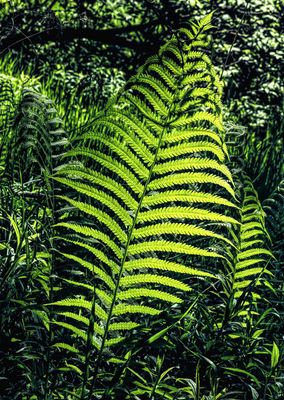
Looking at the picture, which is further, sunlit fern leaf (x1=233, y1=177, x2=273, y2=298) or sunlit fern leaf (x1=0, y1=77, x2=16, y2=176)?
sunlit fern leaf (x1=0, y1=77, x2=16, y2=176)

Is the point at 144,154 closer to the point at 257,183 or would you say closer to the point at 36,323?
the point at 36,323

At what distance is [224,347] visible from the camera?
63.8 inches

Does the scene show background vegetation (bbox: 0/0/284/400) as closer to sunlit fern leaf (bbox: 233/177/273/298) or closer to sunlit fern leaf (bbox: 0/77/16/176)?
sunlit fern leaf (bbox: 233/177/273/298)

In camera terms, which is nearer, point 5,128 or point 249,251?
point 249,251

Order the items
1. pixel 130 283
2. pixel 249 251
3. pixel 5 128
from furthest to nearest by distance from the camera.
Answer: pixel 5 128 < pixel 249 251 < pixel 130 283

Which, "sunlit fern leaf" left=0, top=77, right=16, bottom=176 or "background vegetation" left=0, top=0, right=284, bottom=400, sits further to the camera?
"sunlit fern leaf" left=0, top=77, right=16, bottom=176

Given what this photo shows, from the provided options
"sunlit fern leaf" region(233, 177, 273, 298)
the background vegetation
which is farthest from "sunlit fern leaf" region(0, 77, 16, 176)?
"sunlit fern leaf" region(233, 177, 273, 298)

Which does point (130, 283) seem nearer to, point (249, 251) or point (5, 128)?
point (249, 251)

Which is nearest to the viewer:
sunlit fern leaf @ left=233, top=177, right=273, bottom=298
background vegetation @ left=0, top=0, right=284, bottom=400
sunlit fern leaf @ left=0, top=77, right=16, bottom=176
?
background vegetation @ left=0, top=0, right=284, bottom=400

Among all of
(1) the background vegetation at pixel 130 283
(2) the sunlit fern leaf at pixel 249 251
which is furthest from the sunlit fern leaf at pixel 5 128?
A: (2) the sunlit fern leaf at pixel 249 251

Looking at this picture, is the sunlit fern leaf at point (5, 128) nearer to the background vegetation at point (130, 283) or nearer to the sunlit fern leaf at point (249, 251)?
the background vegetation at point (130, 283)

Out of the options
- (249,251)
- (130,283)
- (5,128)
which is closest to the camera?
(130,283)

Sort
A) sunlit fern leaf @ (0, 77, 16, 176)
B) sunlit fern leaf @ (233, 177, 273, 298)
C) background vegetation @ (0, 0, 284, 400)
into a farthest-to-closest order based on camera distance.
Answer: sunlit fern leaf @ (0, 77, 16, 176)
sunlit fern leaf @ (233, 177, 273, 298)
background vegetation @ (0, 0, 284, 400)

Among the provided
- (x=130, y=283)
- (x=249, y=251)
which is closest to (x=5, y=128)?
(x=249, y=251)
